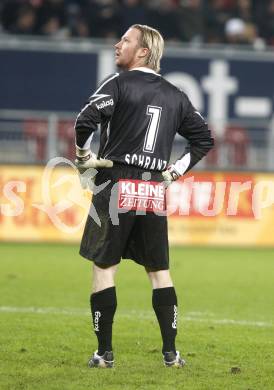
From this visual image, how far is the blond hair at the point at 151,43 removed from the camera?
6.30 meters

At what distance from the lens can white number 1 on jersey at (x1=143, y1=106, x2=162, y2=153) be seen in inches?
249

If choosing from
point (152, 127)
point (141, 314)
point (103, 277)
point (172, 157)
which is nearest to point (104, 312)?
point (103, 277)

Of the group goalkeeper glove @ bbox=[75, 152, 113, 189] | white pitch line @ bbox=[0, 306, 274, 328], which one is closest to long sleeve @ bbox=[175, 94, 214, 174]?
goalkeeper glove @ bbox=[75, 152, 113, 189]

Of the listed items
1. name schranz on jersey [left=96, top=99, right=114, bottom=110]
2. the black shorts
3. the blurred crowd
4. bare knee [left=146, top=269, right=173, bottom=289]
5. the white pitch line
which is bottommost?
the white pitch line

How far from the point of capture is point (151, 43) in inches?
249

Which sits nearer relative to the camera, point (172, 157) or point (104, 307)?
point (104, 307)

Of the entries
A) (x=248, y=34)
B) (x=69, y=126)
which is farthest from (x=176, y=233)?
(x=248, y=34)

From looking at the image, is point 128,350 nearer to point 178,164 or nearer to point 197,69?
point 178,164

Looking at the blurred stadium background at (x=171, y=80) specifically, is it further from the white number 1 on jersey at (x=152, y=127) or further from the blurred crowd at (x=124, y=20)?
the white number 1 on jersey at (x=152, y=127)

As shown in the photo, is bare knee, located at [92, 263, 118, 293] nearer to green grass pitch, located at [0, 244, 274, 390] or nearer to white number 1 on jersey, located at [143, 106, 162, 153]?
green grass pitch, located at [0, 244, 274, 390]

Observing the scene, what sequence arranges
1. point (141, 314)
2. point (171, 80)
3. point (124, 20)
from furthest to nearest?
point (124, 20) < point (171, 80) < point (141, 314)

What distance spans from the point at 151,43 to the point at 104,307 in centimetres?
174

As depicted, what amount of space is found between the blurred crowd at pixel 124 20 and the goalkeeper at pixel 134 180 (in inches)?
479

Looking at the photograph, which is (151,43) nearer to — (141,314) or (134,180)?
(134,180)
